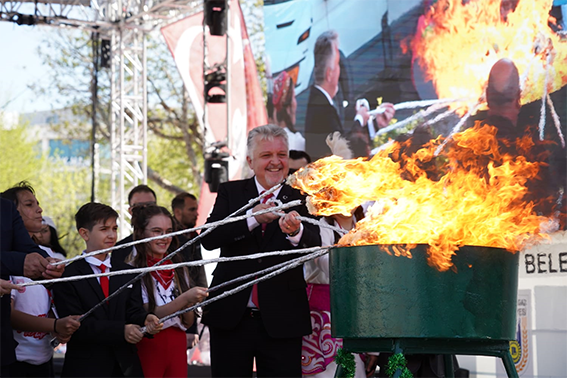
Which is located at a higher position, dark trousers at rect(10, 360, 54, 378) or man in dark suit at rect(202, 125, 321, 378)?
man in dark suit at rect(202, 125, 321, 378)

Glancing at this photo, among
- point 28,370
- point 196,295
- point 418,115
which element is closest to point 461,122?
point 418,115

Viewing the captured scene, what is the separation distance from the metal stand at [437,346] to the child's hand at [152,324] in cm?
135

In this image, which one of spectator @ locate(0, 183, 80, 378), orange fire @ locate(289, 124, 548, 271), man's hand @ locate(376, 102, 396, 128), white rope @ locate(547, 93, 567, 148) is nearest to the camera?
orange fire @ locate(289, 124, 548, 271)

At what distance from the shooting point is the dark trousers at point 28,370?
4.66m

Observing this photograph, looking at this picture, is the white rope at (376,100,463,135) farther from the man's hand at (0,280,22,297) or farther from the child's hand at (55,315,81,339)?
the man's hand at (0,280,22,297)

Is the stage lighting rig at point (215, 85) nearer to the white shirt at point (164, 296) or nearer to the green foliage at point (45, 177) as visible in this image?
the white shirt at point (164, 296)

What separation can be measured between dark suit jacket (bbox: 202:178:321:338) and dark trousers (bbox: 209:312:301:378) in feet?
0.23

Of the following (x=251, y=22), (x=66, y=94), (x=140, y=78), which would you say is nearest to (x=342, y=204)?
(x=140, y=78)

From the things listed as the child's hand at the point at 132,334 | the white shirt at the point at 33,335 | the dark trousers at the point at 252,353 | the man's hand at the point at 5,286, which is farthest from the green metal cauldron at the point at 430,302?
the white shirt at the point at 33,335

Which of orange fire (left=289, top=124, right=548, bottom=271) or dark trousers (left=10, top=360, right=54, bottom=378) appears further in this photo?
dark trousers (left=10, top=360, right=54, bottom=378)

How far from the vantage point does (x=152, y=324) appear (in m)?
4.34

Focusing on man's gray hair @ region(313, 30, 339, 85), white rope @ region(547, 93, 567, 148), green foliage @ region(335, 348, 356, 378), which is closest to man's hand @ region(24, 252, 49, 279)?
green foliage @ region(335, 348, 356, 378)

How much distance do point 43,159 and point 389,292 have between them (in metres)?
32.6

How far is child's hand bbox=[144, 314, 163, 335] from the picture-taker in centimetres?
433
